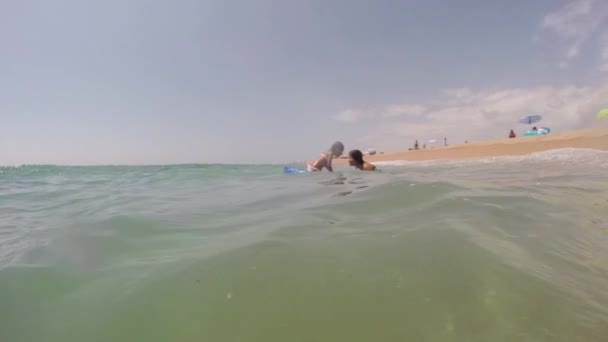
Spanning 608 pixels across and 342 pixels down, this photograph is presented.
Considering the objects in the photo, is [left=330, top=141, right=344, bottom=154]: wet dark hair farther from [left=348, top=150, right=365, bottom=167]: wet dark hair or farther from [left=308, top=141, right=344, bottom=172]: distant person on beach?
[left=348, top=150, right=365, bottom=167]: wet dark hair

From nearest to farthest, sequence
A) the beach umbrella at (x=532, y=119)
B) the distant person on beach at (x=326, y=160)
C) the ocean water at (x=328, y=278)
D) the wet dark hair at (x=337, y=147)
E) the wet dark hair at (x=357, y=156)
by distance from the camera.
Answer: the ocean water at (x=328, y=278) → the wet dark hair at (x=357, y=156) → the wet dark hair at (x=337, y=147) → the distant person on beach at (x=326, y=160) → the beach umbrella at (x=532, y=119)

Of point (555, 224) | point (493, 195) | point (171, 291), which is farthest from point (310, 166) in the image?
point (171, 291)

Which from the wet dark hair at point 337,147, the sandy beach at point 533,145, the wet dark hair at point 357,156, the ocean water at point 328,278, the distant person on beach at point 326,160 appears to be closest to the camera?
the ocean water at point 328,278

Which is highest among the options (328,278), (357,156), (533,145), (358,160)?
(533,145)

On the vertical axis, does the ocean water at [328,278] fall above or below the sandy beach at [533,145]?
below

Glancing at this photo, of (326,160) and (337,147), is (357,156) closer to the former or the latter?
(337,147)

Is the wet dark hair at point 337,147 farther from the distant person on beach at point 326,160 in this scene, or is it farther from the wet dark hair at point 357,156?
the wet dark hair at point 357,156

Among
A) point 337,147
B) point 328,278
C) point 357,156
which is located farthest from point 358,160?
point 328,278

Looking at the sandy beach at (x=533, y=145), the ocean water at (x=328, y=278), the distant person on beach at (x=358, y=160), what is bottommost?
the ocean water at (x=328, y=278)

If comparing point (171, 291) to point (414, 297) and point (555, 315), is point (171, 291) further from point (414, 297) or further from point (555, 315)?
point (555, 315)

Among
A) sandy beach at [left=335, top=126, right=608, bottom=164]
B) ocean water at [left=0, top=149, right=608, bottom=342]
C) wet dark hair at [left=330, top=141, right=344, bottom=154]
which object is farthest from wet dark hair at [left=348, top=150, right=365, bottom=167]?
sandy beach at [left=335, top=126, right=608, bottom=164]

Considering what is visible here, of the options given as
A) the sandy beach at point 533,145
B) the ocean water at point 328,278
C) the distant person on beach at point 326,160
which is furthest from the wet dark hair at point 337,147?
the sandy beach at point 533,145

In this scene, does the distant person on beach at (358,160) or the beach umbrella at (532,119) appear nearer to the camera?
the distant person on beach at (358,160)

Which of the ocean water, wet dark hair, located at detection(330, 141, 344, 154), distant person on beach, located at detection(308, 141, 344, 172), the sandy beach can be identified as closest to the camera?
the ocean water
